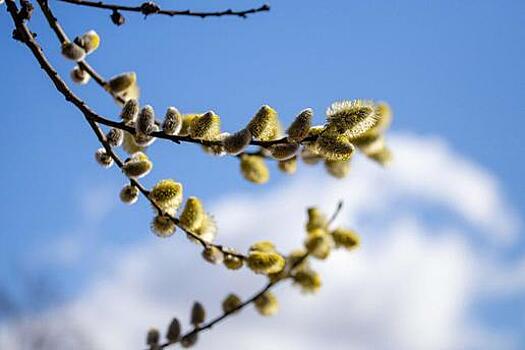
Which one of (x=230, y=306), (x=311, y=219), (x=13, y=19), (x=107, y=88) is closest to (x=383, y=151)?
(x=311, y=219)

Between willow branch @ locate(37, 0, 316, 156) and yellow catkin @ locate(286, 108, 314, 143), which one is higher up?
willow branch @ locate(37, 0, 316, 156)

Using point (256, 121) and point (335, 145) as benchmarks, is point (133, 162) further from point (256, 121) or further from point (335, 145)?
point (335, 145)

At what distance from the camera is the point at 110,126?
1.49m

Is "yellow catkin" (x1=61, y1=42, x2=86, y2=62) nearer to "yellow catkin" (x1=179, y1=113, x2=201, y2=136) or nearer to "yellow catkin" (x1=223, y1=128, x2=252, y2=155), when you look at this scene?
"yellow catkin" (x1=179, y1=113, x2=201, y2=136)

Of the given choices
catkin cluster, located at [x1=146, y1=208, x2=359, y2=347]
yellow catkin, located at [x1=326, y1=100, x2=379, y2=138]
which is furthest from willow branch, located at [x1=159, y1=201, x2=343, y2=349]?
yellow catkin, located at [x1=326, y1=100, x2=379, y2=138]

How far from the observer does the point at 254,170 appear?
227 cm

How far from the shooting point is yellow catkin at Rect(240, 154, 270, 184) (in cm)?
227

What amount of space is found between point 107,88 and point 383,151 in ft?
4.32

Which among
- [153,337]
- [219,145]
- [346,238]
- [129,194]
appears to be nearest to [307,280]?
[346,238]

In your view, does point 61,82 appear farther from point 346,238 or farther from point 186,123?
point 346,238

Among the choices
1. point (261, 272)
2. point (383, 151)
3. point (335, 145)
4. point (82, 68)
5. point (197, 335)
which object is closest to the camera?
point (335, 145)

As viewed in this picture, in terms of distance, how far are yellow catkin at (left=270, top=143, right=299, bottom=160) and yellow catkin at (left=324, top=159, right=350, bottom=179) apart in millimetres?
1161

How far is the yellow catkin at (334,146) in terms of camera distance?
137 cm

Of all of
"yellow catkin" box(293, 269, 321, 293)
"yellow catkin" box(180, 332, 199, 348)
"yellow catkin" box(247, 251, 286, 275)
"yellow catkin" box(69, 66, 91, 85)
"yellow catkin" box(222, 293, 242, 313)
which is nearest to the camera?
"yellow catkin" box(69, 66, 91, 85)
